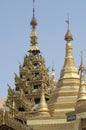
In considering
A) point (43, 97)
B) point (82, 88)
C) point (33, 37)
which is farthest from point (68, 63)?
point (33, 37)

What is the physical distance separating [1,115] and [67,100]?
10221 millimetres

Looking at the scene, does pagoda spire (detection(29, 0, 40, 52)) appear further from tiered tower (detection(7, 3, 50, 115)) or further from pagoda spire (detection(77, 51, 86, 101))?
pagoda spire (detection(77, 51, 86, 101))

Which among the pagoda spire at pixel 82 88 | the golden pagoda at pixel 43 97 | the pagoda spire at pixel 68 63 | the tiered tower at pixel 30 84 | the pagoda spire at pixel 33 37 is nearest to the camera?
the golden pagoda at pixel 43 97

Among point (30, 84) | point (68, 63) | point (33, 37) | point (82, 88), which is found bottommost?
point (82, 88)

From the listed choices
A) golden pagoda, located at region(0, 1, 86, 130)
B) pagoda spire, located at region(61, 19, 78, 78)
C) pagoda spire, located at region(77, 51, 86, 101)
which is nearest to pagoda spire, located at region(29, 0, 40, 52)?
golden pagoda, located at region(0, 1, 86, 130)

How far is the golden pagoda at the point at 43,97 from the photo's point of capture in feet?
117

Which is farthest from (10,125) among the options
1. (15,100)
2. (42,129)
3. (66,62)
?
(15,100)

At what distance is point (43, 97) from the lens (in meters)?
40.8

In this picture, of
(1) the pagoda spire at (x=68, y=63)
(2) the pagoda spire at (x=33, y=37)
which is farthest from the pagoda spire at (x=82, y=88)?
(2) the pagoda spire at (x=33, y=37)

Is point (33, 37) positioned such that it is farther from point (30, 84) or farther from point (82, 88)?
point (82, 88)

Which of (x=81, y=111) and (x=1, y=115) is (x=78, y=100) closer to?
(x=81, y=111)

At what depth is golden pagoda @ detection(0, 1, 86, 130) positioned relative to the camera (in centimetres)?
3572

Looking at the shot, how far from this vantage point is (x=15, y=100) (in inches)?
1887

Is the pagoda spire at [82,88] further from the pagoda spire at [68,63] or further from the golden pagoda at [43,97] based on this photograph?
the pagoda spire at [68,63]
